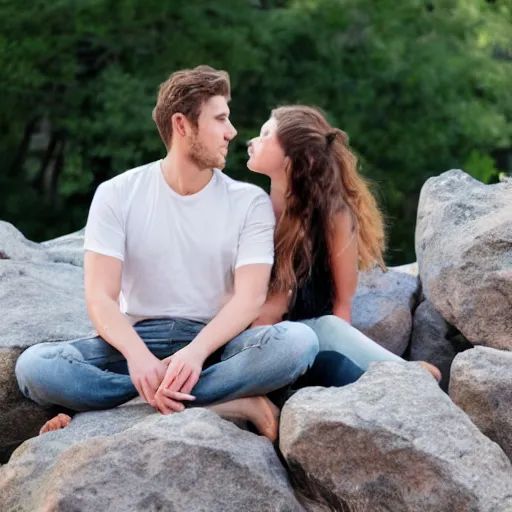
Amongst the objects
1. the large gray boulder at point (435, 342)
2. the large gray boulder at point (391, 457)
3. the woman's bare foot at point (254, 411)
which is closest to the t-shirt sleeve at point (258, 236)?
the woman's bare foot at point (254, 411)

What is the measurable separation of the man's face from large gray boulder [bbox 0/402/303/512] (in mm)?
845

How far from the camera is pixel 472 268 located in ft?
13.5

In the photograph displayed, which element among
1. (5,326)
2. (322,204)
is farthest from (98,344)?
(322,204)

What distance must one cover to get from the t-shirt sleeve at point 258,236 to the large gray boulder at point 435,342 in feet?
4.52

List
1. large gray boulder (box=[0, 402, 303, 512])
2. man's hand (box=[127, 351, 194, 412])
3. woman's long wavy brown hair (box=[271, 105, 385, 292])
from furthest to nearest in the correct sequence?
woman's long wavy brown hair (box=[271, 105, 385, 292]) < man's hand (box=[127, 351, 194, 412]) < large gray boulder (box=[0, 402, 303, 512])

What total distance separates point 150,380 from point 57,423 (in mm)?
416

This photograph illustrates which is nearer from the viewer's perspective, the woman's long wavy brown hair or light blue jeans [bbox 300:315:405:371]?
light blue jeans [bbox 300:315:405:371]

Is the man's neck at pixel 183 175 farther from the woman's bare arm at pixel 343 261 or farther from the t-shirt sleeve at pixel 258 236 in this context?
the woman's bare arm at pixel 343 261

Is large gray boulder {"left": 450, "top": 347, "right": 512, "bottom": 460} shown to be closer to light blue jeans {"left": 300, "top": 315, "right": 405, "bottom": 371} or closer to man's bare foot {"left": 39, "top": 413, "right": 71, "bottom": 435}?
light blue jeans {"left": 300, "top": 315, "right": 405, "bottom": 371}

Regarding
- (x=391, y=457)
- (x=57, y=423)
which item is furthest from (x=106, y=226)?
(x=391, y=457)

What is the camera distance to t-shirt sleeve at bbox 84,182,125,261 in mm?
3516

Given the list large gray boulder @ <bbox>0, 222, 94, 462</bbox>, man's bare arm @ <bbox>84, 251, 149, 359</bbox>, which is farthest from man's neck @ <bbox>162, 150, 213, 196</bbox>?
large gray boulder @ <bbox>0, 222, 94, 462</bbox>

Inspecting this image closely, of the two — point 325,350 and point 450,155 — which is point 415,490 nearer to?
point 325,350

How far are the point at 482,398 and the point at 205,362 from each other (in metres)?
0.86
